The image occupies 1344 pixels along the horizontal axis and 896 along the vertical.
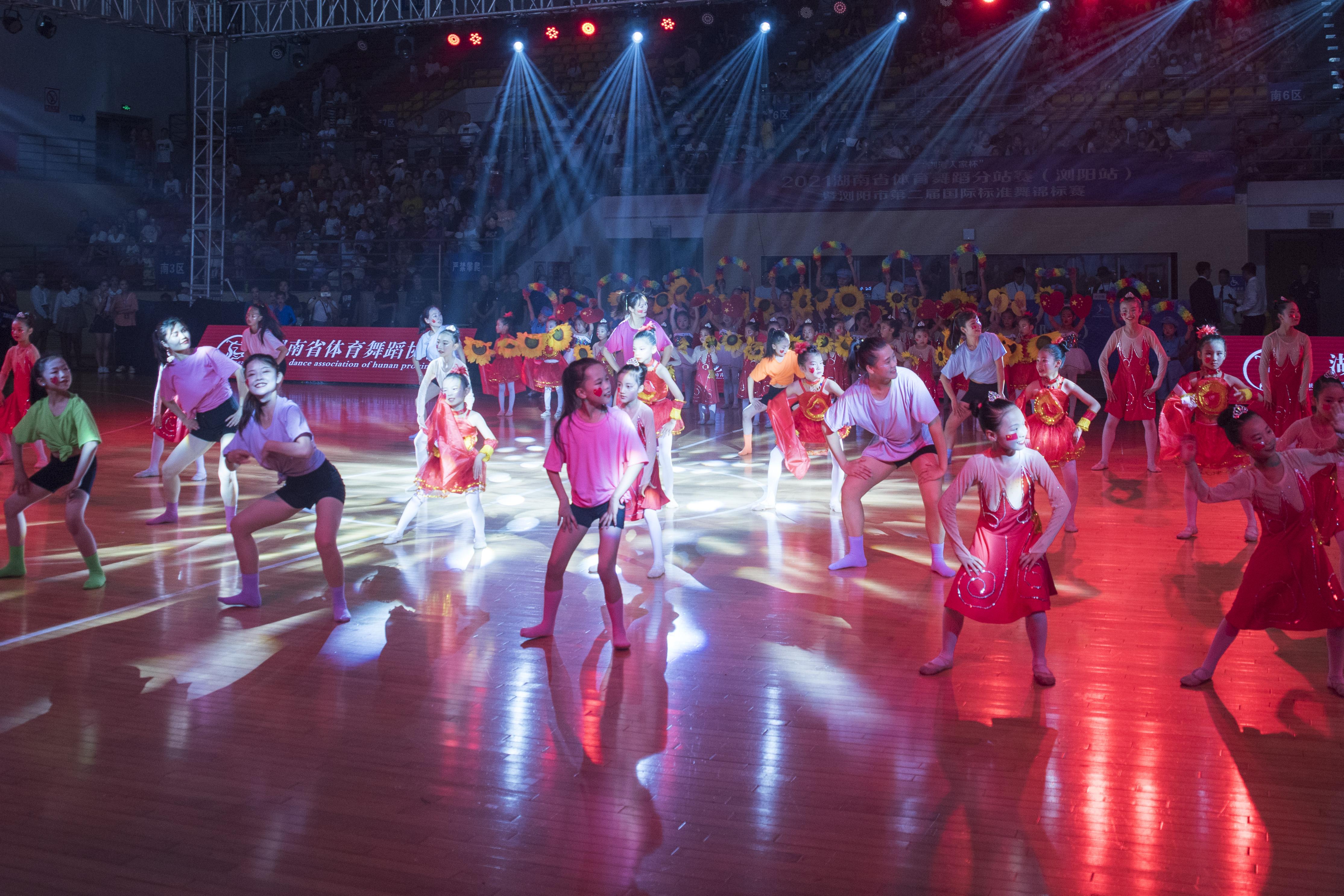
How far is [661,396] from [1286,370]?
5521 millimetres

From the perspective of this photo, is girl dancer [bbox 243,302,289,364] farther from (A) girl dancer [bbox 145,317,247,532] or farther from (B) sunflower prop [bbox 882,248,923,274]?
(B) sunflower prop [bbox 882,248,923,274]

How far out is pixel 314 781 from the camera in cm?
440

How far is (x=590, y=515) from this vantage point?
584 cm

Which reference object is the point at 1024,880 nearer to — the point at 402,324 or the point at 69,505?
the point at 69,505

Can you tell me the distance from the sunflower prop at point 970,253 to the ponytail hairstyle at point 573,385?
12737 millimetres

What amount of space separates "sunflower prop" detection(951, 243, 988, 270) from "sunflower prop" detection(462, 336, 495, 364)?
7.53 meters

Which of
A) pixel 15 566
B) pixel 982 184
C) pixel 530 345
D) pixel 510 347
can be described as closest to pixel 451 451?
pixel 15 566

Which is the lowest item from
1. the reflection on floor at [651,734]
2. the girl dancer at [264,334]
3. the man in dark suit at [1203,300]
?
the reflection on floor at [651,734]

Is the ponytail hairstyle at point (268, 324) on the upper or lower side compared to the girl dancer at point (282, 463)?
upper

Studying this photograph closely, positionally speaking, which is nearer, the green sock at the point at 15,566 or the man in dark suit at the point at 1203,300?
the green sock at the point at 15,566

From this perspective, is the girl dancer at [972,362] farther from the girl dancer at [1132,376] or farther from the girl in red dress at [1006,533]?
the girl in red dress at [1006,533]

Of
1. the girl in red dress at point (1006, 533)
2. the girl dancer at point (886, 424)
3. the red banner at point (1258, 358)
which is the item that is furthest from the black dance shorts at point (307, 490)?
the red banner at point (1258, 358)

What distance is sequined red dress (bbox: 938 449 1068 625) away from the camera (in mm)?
5250

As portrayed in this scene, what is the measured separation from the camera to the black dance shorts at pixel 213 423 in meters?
8.77
